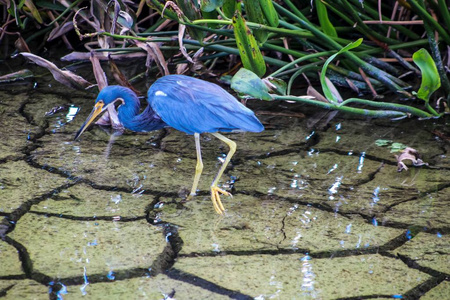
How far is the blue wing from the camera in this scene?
8.79 feet

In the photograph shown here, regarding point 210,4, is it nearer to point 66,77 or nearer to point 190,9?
point 190,9

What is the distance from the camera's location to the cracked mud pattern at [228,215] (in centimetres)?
210

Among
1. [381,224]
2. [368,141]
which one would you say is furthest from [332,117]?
[381,224]

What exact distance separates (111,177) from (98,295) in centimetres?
102

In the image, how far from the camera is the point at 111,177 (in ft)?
9.73

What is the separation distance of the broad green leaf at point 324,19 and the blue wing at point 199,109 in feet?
4.01

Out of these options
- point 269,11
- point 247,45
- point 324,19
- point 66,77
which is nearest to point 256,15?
point 269,11

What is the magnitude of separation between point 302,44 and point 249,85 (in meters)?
1.28

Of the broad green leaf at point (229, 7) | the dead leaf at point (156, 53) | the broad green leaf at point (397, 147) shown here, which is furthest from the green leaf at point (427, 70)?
the dead leaf at point (156, 53)

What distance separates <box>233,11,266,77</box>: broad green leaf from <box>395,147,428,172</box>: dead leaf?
79cm

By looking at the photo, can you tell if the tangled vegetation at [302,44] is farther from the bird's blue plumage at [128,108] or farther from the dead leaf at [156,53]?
the bird's blue plumage at [128,108]

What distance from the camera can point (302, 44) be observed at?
159 inches

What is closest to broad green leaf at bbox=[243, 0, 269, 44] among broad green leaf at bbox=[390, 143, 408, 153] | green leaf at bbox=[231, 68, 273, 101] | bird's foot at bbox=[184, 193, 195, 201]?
green leaf at bbox=[231, 68, 273, 101]

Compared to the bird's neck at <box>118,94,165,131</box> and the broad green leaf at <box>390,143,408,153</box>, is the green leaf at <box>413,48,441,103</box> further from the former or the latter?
the bird's neck at <box>118,94,165,131</box>
